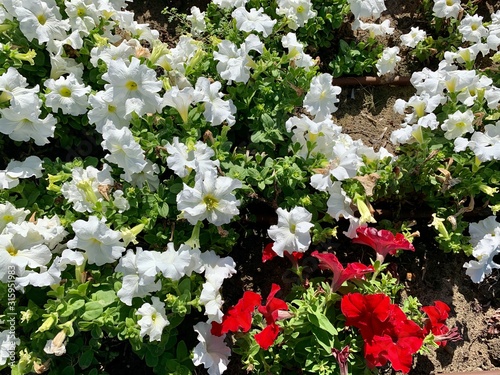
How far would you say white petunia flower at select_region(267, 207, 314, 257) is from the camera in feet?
6.91

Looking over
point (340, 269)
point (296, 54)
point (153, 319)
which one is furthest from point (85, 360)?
point (296, 54)

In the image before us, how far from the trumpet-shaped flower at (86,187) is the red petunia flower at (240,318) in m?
0.75

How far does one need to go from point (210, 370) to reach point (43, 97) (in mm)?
1490

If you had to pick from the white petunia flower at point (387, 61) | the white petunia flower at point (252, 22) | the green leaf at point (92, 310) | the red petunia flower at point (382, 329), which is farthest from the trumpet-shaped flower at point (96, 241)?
the white petunia flower at point (387, 61)

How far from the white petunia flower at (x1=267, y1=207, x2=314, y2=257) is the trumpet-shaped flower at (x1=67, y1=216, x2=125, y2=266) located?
68 cm

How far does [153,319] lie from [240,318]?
0.37 metres

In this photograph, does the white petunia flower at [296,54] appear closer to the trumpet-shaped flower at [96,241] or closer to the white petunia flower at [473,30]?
the white petunia flower at [473,30]

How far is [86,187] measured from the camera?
6.79 ft

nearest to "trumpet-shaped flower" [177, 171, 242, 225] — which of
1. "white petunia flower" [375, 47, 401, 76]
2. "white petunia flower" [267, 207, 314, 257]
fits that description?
"white petunia flower" [267, 207, 314, 257]

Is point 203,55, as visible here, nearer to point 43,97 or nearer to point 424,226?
point 43,97

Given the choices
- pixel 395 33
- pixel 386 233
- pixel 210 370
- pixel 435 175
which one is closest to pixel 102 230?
pixel 210 370

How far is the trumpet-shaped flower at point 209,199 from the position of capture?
1.95 metres

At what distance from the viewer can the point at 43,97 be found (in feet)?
7.54

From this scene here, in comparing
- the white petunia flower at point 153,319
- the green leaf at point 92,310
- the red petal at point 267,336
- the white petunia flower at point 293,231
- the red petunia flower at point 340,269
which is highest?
the white petunia flower at point 293,231
